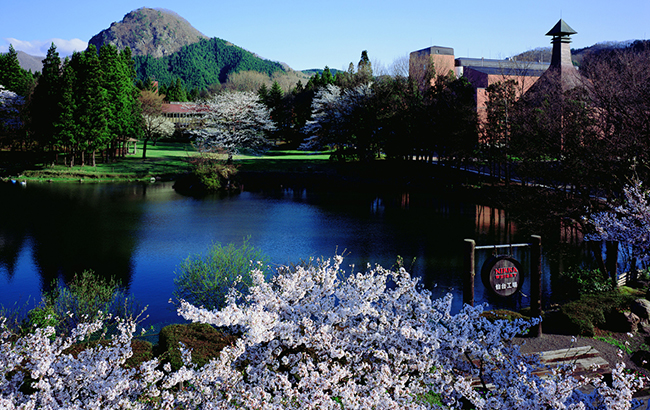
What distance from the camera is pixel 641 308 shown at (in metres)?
10.2

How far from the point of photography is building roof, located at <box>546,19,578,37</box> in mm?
43062

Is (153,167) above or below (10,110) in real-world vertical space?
below

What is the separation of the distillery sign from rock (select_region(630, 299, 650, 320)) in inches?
102

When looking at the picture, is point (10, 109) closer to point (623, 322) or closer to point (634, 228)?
point (634, 228)

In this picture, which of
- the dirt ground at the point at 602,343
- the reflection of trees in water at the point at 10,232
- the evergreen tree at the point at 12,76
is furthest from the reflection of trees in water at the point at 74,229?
the evergreen tree at the point at 12,76

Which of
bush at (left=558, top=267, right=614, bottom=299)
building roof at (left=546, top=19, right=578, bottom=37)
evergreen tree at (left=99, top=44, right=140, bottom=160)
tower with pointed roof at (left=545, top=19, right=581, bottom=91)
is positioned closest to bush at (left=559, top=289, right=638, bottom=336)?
bush at (left=558, top=267, right=614, bottom=299)

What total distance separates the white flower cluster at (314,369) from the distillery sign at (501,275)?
4.08 m

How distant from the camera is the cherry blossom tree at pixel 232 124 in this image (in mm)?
46625

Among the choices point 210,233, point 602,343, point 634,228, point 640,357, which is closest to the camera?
point 640,357

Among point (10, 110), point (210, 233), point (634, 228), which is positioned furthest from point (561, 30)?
point (10, 110)

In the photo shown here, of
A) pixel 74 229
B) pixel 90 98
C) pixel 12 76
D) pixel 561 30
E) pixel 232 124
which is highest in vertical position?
pixel 561 30

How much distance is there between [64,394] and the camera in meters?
4.45

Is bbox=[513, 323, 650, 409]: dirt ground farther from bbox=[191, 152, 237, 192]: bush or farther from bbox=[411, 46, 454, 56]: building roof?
bbox=[411, 46, 454, 56]: building roof

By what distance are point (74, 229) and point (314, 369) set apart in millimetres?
21997
